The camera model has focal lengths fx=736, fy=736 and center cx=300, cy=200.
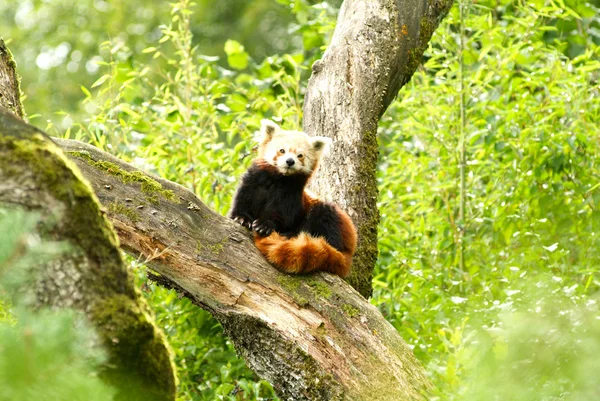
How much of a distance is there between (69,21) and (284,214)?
823 centimetres

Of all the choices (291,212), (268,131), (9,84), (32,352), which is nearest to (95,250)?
(32,352)

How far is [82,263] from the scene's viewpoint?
1.74 meters

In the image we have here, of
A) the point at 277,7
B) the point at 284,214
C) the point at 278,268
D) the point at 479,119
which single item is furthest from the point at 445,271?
the point at 277,7

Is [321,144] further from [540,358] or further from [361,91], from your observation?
[540,358]

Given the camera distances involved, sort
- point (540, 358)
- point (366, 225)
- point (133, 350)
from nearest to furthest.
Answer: point (133, 350), point (540, 358), point (366, 225)

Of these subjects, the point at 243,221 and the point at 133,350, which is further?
the point at 243,221

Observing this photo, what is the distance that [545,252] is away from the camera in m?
4.48

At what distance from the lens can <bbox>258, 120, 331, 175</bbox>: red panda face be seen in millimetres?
3898

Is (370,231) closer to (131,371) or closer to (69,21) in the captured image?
(131,371)

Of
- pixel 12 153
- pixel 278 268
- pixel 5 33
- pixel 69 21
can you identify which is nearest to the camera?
pixel 12 153

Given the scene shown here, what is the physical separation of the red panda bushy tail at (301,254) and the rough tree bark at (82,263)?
116cm

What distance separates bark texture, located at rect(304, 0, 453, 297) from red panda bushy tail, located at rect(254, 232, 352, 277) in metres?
0.31

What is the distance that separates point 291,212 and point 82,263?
83.7 inches

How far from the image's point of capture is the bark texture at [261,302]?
285cm
